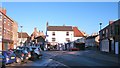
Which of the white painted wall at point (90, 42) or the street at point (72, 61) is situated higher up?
the white painted wall at point (90, 42)

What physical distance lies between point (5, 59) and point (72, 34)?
86690mm

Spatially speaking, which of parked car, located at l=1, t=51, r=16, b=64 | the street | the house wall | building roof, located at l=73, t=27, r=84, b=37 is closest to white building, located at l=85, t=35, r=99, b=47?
building roof, located at l=73, t=27, r=84, b=37

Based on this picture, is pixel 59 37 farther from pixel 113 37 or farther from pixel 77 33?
pixel 113 37

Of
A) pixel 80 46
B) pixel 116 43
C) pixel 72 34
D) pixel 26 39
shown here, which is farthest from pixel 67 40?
pixel 116 43

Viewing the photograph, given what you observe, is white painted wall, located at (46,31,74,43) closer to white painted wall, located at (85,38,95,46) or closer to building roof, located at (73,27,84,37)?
building roof, located at (73,27,84,37)

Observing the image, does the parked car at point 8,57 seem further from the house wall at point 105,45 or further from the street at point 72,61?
the house wall at point 105,45

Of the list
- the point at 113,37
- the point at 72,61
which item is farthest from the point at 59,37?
the point at 72,61

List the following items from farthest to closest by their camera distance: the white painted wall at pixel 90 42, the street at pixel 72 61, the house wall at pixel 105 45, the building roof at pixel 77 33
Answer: the building roof at pixel 77 33, the white painted wall at pixel 90 42, the house wall at pixel 105 45, the street at pixel 72 61

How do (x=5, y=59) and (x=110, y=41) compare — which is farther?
(x=110, y=41)

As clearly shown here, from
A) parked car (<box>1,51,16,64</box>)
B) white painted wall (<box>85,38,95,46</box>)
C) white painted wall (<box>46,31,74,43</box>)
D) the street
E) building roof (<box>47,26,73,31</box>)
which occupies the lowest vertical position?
the street

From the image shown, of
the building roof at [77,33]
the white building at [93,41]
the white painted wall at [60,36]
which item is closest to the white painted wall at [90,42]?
the white building at [93,41]

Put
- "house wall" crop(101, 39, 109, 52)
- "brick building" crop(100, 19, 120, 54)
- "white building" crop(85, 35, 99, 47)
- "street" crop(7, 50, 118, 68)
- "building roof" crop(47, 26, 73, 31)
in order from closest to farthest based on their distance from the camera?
"street" crop(7, 50, 118, 68) → "brick building" crop(100, 19, 120, 54) → "house wall" crop(101, 39, 109, 52) → "white building" crop(85, 35, 99, 47) → "building roof" crop(47, 26, 73, 31)

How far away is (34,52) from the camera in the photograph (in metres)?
37.7

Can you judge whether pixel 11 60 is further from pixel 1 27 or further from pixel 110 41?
pixel 110 41
